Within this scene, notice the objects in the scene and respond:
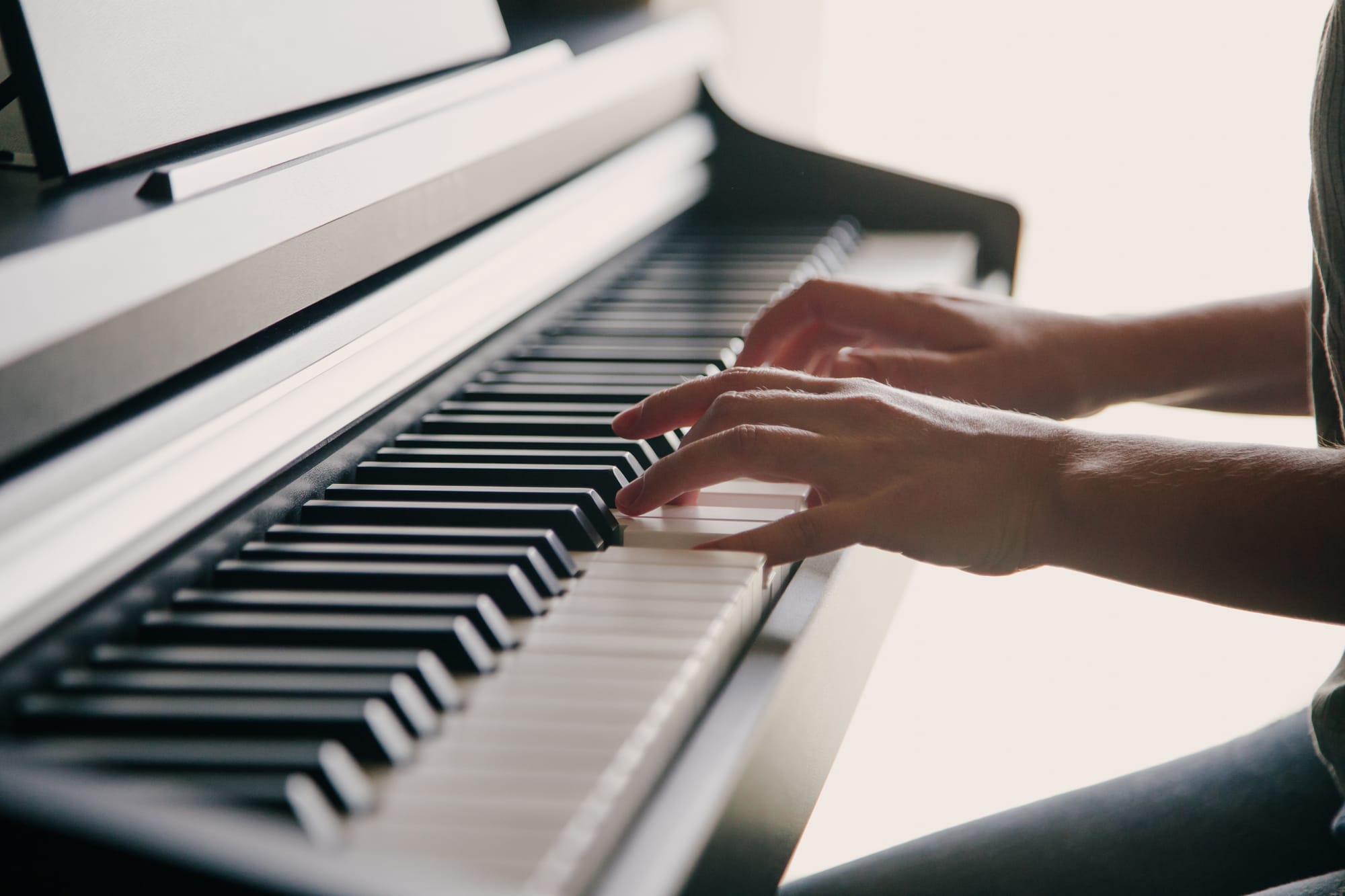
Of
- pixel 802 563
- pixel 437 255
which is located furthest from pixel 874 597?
pixel 437 255

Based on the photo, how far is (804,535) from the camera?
843 mm

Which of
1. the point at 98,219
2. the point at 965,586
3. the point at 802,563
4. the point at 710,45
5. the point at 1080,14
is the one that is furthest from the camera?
the point at 1080,14

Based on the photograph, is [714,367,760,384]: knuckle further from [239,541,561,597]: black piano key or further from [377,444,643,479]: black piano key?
[239,541,561,597]: black piano key

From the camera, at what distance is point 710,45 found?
1912mm

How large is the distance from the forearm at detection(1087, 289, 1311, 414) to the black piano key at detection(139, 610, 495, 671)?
2.76 feet

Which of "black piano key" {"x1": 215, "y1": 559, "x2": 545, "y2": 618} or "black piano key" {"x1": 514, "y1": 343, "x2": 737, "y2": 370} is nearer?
"black piano key" {"x1": 215, "y1": 559, "x2": 545, "y2": 618}

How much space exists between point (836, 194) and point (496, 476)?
42.8 inches

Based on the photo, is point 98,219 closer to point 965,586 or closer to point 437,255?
point 437,255

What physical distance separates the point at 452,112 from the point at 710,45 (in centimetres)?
85

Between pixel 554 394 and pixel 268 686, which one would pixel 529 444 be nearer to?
pixel 554 394

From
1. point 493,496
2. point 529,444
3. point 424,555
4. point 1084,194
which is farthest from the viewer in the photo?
point 1084,194

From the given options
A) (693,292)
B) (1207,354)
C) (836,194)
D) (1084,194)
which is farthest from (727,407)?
(1084,194)

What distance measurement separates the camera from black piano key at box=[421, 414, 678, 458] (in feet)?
3.38

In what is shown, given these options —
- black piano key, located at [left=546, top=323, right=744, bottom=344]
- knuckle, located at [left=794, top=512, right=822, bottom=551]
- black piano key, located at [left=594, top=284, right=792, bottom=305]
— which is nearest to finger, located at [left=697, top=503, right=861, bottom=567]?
knuckle, located at [left=794, top=512, right=822, bottom=551]
